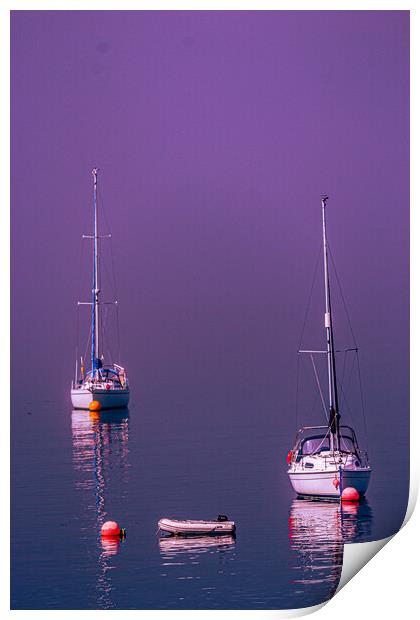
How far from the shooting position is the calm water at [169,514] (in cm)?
1385

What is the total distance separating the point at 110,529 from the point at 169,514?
1.91 meters

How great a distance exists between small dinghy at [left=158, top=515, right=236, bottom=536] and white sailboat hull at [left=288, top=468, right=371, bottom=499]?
2168mm

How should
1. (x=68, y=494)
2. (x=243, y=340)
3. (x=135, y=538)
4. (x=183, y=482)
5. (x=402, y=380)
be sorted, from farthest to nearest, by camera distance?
(x=243, y=340) → (x=402, y=380) → (x=183, y=482) → (x=68, y=494) → (x=135, y=538)

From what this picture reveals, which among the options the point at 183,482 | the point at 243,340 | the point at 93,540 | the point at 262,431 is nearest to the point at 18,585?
the point at 93,540

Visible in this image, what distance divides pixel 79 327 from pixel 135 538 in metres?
18.1

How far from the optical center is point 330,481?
59.5 feet

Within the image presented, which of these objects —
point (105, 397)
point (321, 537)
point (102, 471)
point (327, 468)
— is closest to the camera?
point (321, 537)

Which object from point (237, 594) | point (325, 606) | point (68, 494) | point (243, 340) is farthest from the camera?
point (243, 340)

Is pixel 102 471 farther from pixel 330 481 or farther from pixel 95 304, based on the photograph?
pixel 95 304

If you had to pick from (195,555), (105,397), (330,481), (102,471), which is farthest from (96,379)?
(195,555)

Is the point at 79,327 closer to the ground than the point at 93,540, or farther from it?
farther from it

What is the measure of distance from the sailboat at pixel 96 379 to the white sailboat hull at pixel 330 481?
46.4ft

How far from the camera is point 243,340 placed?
4628 centimetres

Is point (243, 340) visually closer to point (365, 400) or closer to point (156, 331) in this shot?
point (156, 331)
